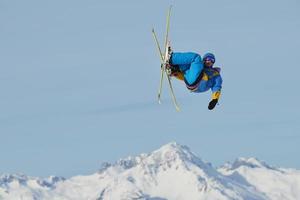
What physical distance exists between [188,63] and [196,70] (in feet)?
2.34

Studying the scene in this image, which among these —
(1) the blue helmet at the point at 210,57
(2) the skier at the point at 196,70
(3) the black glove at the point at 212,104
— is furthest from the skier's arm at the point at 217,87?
(1) the blue helmet at the point at 210,57

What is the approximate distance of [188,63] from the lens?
37781 mm

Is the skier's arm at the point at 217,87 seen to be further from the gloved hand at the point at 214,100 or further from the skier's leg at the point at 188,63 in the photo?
the skier's leg at the point at 188,63

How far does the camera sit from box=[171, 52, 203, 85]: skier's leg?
37.2 m

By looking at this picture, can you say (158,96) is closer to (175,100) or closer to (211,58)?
(175,100)

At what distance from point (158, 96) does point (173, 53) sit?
2.77 metres

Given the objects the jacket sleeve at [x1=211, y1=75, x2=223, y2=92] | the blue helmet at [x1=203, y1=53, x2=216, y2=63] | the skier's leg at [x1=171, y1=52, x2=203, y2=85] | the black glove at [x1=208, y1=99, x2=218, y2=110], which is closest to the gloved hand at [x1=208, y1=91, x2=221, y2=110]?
the black glove at [x1=208, y1=99, x2=218, y2=110]

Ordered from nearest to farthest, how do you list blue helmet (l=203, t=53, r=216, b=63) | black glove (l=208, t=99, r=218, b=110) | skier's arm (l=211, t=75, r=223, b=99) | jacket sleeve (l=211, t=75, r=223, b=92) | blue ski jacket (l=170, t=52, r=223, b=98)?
black glove (l=208, t=99, r=218, b=110) → skier's arm (l=211, t=75, r=223, b=99) → jacket sleeve (l=211, t=75, r=223, b=92) → blue ski jacket (l=170, t=52, r=223, b=98) → blue helmet (l=203, t=53, r=216, b=63)

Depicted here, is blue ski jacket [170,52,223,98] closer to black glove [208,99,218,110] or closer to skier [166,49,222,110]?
skier [166,49,222,110]

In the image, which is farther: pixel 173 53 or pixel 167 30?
pixel 173 53

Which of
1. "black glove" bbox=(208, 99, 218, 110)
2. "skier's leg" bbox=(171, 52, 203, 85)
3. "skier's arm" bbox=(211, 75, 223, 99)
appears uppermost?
"skier's leg" bbox=(171, 52, 203, 85)

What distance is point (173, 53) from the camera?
37844 mm

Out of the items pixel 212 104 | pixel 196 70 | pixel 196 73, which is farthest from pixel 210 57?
pixel 212 104

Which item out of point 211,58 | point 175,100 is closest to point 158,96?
point 175,100
